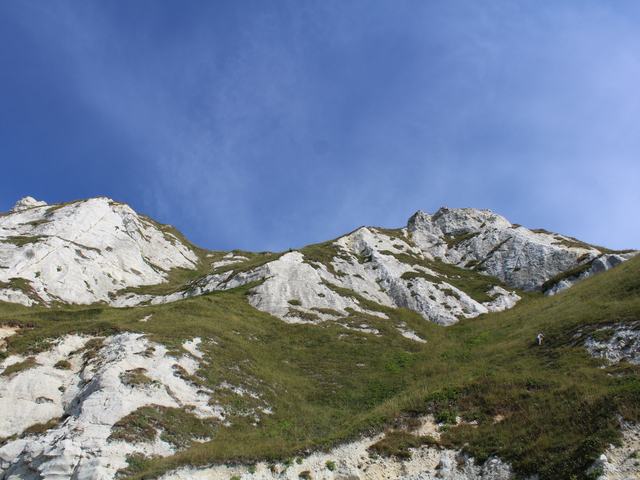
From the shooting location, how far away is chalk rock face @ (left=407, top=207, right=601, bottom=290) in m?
65.4

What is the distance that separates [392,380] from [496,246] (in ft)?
219

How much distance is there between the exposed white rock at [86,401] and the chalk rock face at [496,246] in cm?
6602

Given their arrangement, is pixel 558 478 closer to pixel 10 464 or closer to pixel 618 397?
pixel 618 397

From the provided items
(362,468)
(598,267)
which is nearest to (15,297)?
(362,468)

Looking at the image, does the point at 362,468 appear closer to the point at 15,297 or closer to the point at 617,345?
the point at 617,345

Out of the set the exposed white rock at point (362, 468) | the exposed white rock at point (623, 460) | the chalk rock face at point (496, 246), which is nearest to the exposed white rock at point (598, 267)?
the chalk rock face at point (496, 246)

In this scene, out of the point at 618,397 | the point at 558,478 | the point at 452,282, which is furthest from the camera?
the point at 452,282

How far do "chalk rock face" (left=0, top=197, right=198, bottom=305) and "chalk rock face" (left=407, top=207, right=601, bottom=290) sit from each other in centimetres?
7503

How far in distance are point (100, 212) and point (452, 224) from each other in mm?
100433

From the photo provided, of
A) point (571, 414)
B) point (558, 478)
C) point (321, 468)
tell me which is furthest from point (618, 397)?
point (321, 468)

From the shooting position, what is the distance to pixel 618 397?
1211cm

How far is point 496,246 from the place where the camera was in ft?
269

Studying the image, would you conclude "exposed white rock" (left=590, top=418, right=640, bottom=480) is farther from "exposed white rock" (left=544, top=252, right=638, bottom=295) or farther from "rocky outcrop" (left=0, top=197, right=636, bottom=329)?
"exposed white rock" (left=544, top=252, right=638, bottom=295)

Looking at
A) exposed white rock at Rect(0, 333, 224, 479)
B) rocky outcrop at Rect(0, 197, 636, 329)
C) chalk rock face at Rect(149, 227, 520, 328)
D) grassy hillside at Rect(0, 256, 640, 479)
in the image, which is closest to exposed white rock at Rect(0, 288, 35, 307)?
rocky outcrop at Rect(0, 197, 636, 329)
